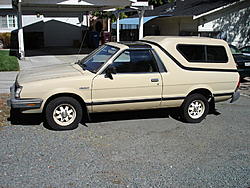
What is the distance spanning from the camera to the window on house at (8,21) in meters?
23.2

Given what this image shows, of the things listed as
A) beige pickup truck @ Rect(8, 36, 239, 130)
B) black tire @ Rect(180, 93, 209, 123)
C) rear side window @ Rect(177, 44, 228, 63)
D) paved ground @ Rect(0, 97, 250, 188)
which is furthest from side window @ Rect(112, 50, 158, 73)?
paved ground @ Rect(0, 97, 250, 188)

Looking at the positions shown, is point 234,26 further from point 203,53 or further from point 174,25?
point 203,53

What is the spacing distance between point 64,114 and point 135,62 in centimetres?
171

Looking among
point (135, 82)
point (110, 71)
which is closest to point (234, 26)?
point (135, 82)

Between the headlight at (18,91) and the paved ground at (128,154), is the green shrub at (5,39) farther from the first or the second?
the headlight at (18,91)

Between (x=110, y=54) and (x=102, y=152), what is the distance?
211 centimetres

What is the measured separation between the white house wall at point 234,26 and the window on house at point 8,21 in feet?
47.5

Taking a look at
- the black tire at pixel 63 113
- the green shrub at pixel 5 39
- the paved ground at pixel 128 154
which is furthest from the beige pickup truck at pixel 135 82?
the green shrub at pixel 5 39

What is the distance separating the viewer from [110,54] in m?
5.95

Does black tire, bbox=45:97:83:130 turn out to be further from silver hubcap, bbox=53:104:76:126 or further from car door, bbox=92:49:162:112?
car door, bbox=92:49:162:112

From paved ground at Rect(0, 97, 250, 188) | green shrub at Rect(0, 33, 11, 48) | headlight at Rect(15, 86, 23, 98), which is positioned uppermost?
green shrub at Rect(0, 33, 11, 48)

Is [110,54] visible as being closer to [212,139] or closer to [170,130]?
[170,130]

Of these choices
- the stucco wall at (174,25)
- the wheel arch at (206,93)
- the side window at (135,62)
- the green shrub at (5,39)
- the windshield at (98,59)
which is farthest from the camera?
the green shrub at (5,39)

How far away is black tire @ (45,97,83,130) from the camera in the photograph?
5.44 meters
